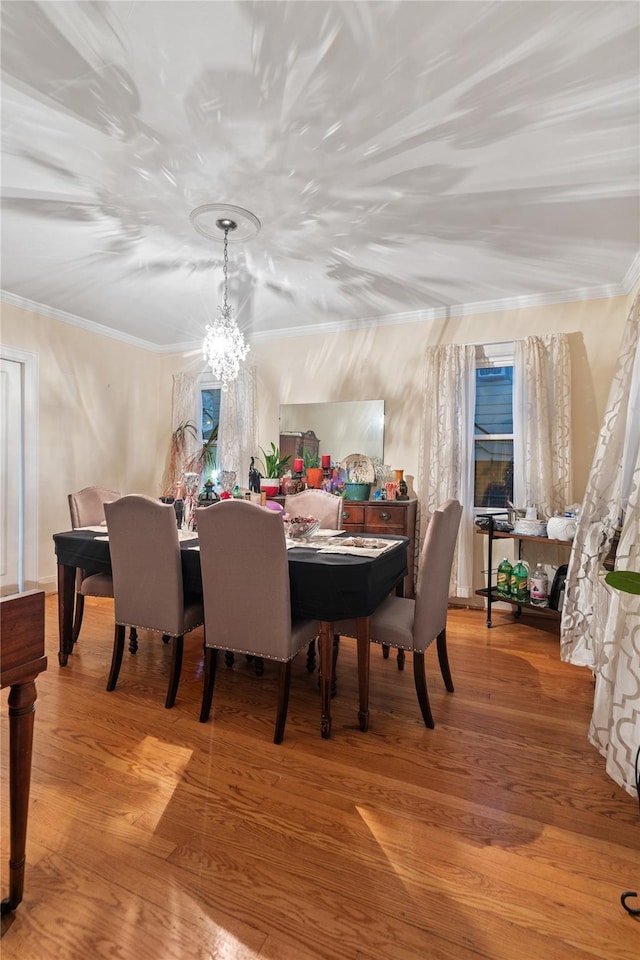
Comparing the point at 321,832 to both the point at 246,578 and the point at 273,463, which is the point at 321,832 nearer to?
the point at 246,578

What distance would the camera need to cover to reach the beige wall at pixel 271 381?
3.81m

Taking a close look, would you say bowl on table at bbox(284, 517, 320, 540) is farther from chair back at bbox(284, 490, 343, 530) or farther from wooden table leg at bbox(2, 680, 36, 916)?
wooden table leg at bbox(2, 680, 36, 916)

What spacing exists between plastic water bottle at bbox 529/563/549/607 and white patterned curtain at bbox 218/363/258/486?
2.88m

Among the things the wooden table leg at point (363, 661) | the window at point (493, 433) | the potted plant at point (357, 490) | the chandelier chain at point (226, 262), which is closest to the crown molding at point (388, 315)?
the window at point (493, 433)

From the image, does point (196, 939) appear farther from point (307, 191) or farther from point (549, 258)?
point (549, 258)

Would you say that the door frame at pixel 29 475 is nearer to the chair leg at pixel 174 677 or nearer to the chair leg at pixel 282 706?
the chair leg at pixel 174 677

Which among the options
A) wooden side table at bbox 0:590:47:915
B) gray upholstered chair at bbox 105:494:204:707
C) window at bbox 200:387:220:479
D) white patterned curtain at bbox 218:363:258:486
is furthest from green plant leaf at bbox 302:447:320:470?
wooden side table at bbox 0:590:47:915

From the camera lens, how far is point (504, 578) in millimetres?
3834

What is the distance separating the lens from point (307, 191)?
253cm

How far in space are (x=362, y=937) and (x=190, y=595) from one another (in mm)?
1751

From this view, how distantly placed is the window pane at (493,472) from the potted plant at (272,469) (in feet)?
5.90

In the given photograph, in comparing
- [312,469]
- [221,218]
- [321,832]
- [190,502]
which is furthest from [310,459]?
[321,832]

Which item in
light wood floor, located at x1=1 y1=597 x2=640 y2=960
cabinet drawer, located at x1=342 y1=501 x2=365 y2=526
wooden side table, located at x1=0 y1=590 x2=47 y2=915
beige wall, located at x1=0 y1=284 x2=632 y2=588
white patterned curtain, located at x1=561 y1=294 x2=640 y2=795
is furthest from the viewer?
cabinet drawer, located at x1=342 y1=501 x2=365 y2=526

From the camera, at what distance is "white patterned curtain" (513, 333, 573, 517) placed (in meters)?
3.77
